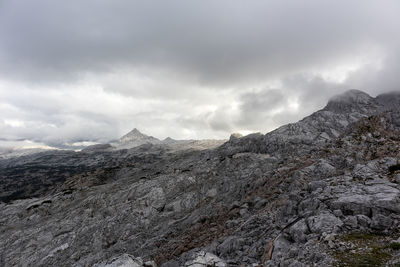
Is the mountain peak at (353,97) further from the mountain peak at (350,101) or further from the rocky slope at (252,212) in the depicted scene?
the rocky slope at (252,212)

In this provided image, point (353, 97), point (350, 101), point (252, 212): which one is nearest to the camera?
point (252, 212)

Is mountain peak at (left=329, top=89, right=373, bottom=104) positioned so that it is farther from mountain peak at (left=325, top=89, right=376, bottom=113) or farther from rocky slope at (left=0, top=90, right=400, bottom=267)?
rocky slope at (left=0, top=90, right=400, bottom=267)

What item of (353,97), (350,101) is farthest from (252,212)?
(353,97)

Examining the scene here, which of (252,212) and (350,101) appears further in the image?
(350,101)

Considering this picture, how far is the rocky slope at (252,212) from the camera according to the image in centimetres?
1822

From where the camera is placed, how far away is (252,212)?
3372cm

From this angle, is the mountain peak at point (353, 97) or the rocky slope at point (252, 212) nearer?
the rocky slope at point (252, 212)

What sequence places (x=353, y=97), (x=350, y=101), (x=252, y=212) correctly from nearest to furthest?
(x=252, y=212), (x=350, y=101), (x=353, y=97)

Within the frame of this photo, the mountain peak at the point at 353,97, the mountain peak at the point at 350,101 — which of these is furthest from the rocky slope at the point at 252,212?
the mountain peak at the point at 353,97

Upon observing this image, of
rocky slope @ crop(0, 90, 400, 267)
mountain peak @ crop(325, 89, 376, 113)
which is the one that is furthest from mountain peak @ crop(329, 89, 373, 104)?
rocky slope @ crop(0, 90, 400, 267)

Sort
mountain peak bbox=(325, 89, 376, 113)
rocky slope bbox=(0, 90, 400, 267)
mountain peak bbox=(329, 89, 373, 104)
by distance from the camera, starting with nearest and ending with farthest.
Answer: rocky slope bbox=(0, 90, 400, 267)
mountain peak bbox=(325, 89, 376, 113)
mountain peak bbox=(329, 89, 373, 104)

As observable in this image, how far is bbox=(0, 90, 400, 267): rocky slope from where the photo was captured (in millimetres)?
18219

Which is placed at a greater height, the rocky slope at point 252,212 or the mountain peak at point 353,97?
the mountain peak at point 353,97

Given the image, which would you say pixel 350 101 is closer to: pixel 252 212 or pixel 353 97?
pixel 353 97
